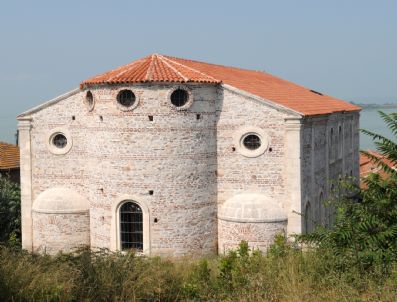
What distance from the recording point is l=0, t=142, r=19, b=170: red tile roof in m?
29.1

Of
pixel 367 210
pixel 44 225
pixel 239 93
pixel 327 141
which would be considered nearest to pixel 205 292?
pixel 367 210

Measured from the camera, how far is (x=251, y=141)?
20234 mm

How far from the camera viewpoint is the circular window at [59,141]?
2264 centimetres

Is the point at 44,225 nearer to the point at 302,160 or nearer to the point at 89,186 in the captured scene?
the point at 89,186

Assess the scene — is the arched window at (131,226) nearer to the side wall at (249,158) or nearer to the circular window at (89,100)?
the side wall at (249,158)

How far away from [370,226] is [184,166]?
10.0 metres

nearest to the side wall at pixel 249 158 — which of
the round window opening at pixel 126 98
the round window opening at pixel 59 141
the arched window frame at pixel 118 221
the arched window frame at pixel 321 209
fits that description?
the arched window frame at pixel 118 221

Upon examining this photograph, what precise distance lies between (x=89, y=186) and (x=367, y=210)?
12513mm

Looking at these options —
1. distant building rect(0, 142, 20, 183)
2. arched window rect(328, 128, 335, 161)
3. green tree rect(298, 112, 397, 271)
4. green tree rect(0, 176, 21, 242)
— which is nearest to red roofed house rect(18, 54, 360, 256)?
green tree rect(0, 176, 21, 242)

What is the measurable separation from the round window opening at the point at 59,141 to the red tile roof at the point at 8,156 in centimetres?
707

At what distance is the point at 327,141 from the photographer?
24344mm

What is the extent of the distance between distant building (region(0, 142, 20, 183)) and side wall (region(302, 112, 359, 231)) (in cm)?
1519

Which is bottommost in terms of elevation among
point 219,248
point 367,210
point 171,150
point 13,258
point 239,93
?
point 219,248

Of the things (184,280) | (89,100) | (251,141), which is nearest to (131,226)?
(89,100)
